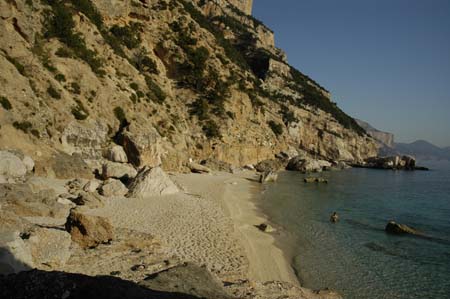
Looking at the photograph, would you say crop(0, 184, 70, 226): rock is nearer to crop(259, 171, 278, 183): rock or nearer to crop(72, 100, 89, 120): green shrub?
crop(72, 100, 89, 120): green shrub

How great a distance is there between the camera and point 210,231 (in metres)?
15.0

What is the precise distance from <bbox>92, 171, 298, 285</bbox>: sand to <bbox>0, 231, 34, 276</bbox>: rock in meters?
4.93

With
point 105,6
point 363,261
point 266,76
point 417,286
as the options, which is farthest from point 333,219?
point 266,76

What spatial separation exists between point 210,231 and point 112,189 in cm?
743

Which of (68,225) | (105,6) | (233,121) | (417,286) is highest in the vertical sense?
(105,6)

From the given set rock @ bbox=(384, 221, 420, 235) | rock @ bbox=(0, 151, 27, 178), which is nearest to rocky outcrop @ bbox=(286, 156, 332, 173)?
rock @ bbox=(384, 221, 420, 235)

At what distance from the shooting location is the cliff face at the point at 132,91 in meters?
24.5

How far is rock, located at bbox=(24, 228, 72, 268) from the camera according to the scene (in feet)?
27.2

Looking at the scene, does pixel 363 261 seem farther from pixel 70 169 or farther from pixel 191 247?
pixel 70 169

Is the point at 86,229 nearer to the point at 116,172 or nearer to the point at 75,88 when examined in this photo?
the point at 116,172

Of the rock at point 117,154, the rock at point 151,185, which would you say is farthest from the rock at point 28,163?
the rock at point 117,154

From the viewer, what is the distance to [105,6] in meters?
47.0

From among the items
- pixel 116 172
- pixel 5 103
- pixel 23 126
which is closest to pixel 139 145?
pixel 116 172

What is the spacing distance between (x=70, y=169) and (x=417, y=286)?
64.7ft
